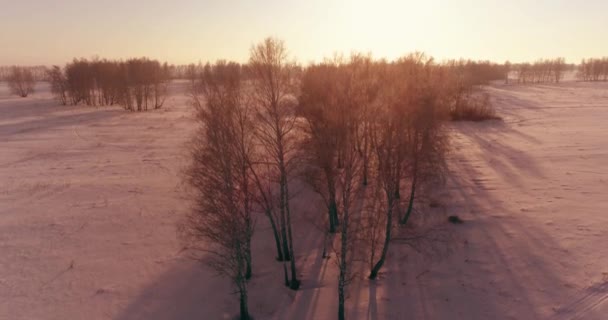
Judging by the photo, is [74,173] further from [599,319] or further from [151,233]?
[599,319]

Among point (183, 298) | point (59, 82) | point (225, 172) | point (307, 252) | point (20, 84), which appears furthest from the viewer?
point (20, 84)

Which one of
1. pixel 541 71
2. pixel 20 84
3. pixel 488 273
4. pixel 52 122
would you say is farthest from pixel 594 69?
pixel 20 84

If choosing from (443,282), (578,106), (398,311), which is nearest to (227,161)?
(398,311)

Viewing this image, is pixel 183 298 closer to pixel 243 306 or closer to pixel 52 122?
pixel 243 306

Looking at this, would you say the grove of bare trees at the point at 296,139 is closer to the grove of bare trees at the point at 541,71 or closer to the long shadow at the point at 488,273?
the long shadow at the point at 488,273

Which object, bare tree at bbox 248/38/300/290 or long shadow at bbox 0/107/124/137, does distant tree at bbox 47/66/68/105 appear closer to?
long shadow at bbox 0/107/124/137

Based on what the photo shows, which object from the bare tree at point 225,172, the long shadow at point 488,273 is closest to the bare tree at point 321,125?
the bare tree at point 225,172
